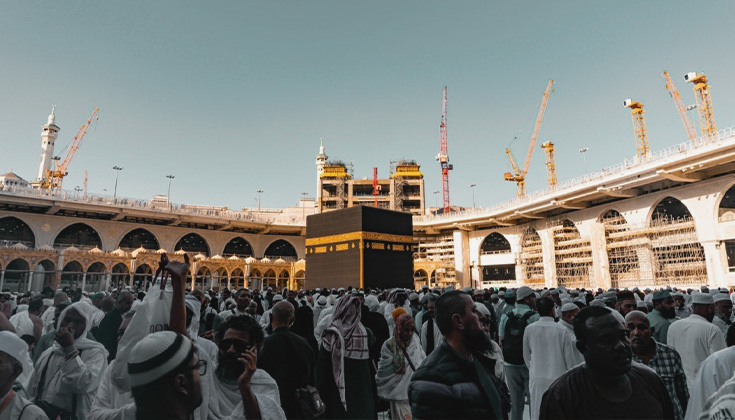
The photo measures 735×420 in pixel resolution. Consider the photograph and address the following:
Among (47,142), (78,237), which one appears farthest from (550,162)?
(47,142)

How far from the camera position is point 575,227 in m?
32.1

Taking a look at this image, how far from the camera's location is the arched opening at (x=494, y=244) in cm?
4044

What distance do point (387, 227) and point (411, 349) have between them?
915 inches

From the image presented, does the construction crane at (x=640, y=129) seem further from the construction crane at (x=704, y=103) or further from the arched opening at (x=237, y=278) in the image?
the arched opening at (x=237, y=278)

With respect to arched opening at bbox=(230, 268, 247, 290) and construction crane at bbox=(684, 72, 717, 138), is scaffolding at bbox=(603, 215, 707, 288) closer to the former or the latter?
construction crane at bbox=(684, 72, 717, 138)

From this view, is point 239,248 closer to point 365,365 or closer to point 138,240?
point 138,240

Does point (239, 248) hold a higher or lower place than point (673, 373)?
higher

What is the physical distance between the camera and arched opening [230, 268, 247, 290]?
34.7 m

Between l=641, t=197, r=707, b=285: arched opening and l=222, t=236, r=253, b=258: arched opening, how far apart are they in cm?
3340

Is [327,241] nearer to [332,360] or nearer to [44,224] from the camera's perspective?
[44,224]

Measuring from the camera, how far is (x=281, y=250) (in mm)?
44000

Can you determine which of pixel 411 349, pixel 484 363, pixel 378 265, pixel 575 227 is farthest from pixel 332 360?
pixel 575 227

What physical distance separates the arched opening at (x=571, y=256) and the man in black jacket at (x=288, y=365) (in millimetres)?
30864

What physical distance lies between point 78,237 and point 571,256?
1555 inches
